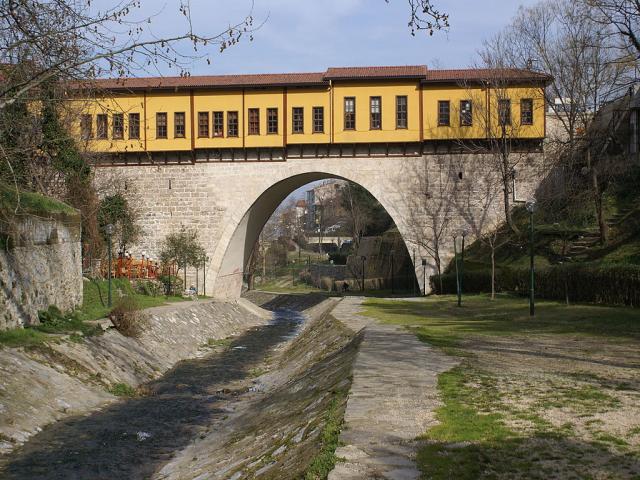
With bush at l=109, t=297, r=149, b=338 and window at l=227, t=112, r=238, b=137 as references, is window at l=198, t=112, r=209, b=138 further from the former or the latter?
bush at l=109, t=297, r=149, b=338

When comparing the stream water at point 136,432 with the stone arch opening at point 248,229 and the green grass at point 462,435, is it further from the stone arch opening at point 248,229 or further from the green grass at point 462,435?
A: the stone arch opening at point 248,229

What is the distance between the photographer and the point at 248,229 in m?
45.2

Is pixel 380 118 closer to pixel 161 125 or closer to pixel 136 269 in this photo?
pixel 161 125

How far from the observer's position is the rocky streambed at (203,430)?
8.84 m

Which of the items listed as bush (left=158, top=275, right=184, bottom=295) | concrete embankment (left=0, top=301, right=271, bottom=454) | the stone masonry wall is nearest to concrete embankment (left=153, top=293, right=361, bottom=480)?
concrete embankment (left=0, top=301, right=271, bottom=454)

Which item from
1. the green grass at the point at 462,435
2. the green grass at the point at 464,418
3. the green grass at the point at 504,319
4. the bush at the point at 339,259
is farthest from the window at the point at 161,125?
the green grass at the point at 462,435

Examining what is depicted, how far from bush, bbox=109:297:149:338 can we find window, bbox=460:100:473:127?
24993 mm

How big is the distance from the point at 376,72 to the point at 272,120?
20.7ft

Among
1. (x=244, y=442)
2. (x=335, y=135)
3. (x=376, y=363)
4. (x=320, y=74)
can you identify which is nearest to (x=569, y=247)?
(x=335, y=135)

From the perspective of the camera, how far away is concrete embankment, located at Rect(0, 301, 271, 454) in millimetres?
11961

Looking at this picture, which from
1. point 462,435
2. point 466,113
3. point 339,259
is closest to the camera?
point 462,435

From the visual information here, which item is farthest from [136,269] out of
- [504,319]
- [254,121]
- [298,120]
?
[504,319]

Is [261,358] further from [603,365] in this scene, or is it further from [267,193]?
[267,193]

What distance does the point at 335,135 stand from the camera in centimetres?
4062
